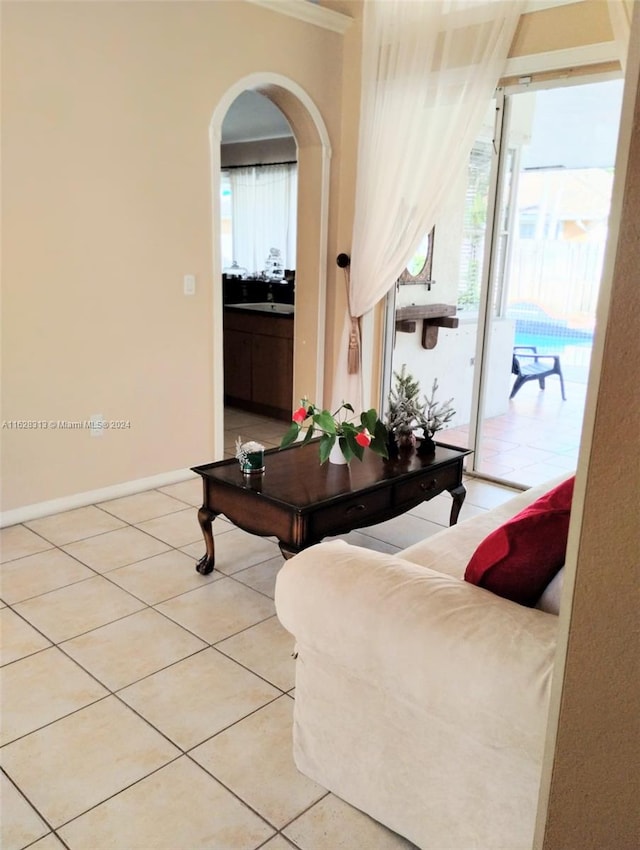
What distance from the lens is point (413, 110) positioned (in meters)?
4.26

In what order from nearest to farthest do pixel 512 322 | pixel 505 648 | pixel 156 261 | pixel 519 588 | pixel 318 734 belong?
pixel 505 648 < pixel 519 588 < pixel 318 734 < pixel 156 261 < pixel 512 322

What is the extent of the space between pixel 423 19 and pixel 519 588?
12.4 ft

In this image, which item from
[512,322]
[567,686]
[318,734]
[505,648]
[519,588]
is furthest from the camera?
[512,322]

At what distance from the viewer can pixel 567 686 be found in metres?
1.09

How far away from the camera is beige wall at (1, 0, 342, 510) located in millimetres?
3379

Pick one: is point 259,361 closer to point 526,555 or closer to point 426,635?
point 526,555

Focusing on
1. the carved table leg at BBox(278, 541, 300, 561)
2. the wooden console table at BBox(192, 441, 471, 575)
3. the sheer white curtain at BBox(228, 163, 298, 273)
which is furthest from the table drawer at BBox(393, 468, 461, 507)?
Answer: the sheer white curtain at BBox(228, 163, 298, 273)

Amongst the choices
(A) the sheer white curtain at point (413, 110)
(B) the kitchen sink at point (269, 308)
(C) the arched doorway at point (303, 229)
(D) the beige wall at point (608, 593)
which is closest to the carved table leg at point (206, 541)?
(C) the arched doorway at point (303, 229)

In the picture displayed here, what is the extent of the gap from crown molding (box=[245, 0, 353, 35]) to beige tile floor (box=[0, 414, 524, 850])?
10.2 feet

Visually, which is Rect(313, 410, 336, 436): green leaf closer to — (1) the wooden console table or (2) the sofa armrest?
(1) the wooden console table

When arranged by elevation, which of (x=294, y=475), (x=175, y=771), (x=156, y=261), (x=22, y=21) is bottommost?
(x=175, y=771)

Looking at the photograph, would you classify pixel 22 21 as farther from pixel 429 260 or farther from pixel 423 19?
pixel 429 260

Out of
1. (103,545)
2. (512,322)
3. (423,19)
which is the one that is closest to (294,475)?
(103,545)

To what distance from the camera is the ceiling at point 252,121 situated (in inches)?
252
